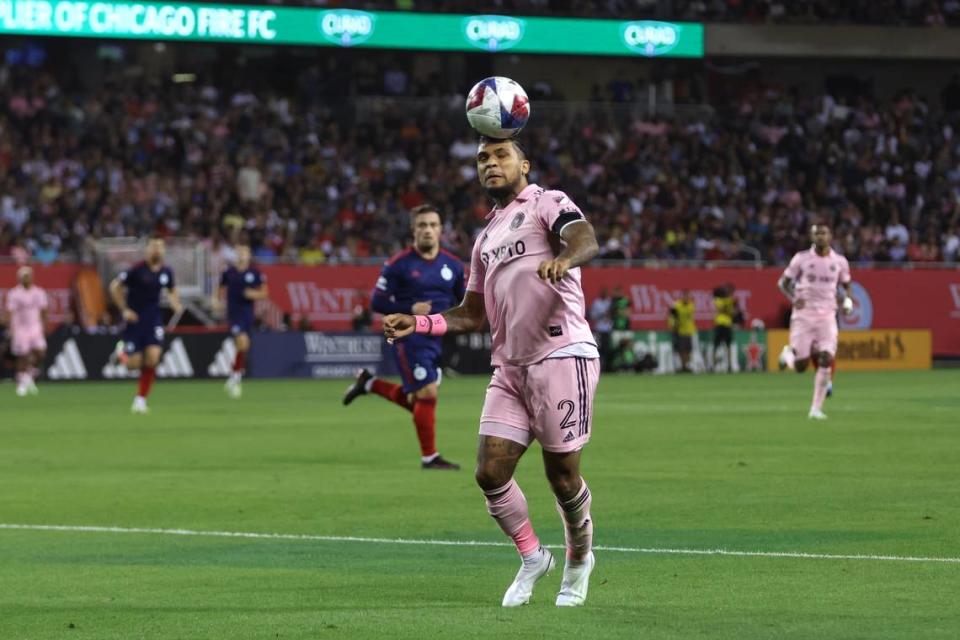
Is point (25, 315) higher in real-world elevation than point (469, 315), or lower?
lower

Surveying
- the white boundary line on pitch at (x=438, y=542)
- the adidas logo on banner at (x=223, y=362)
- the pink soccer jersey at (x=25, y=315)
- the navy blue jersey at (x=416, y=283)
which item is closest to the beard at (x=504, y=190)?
the white boundary line on pitch at (x=438, y=542)

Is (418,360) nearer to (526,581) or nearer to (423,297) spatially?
(423,297)

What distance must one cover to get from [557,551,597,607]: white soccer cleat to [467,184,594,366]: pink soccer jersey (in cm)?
103

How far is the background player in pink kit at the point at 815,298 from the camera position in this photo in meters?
26.1

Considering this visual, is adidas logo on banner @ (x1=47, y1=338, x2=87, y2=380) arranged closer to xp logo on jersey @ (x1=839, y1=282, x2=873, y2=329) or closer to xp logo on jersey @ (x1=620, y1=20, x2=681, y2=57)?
xp logo on jersey @ (x1=839, y1=282, x2=873, y2=329)

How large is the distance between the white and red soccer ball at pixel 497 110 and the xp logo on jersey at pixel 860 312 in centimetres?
4055

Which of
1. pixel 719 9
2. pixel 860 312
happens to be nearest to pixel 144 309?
pixel 860 312

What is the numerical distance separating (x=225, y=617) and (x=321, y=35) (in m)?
41.4

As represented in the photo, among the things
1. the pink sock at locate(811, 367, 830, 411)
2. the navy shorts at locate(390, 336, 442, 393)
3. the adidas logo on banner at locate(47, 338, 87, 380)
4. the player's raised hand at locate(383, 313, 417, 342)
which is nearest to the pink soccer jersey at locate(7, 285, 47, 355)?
the adidas logo on banner at locate(47, 338, 87, 380)

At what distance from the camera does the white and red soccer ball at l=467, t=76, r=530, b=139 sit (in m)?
8.95

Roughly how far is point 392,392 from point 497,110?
1035cm

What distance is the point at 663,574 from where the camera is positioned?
10133 mm

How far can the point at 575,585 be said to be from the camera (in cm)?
898

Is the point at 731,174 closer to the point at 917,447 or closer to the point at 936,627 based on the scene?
the point at 917,447
